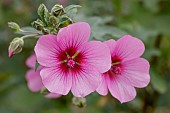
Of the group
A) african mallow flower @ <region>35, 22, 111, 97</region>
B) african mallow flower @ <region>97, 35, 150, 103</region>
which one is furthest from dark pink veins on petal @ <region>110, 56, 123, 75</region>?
african mallow flower @ <region>35, 22, 111, 97</region>

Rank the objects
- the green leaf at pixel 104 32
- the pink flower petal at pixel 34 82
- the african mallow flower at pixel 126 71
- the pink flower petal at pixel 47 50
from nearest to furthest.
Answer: the pink flower petal at pixel 47 50 → the african mallow flower at pixel 126 71 → the green leaf at pixel 104 32 → the pink flower petal at pixel 34 82

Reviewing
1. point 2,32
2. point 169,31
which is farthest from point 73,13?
point 2,32

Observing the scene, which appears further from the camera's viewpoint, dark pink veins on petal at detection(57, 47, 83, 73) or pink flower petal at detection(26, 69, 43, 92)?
pink flower petal at detection(26, 69, 43, 92)

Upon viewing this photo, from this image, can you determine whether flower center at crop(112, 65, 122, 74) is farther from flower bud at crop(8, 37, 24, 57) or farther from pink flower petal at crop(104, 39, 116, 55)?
flower bud at crop(8, 37, 24, 57)

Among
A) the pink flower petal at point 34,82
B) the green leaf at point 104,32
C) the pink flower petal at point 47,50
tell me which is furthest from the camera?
the pink flower petal at point 34,82

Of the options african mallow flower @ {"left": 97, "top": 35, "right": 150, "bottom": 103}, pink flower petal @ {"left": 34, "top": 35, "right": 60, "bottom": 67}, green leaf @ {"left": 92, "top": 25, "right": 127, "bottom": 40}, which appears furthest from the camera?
green leaf @ {"left": 92, "top": 25, "right": 127, "bottom": 40}

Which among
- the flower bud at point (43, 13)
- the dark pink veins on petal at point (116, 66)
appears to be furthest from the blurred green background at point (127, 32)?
the flower bud at point (43, 13)

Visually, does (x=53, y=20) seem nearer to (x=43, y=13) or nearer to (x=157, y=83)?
(x=43, y=13)

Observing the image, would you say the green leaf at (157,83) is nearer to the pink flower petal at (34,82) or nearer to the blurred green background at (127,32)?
the blurred green background at (127,32)
